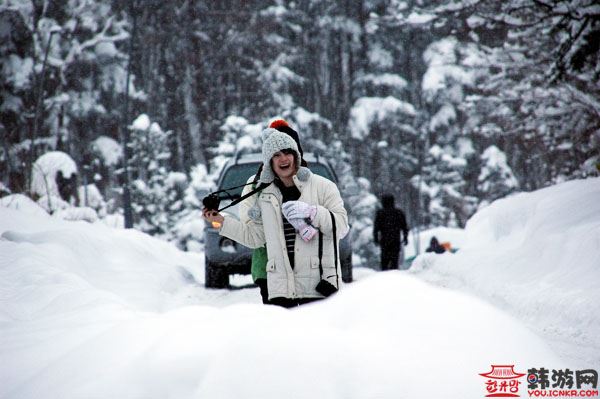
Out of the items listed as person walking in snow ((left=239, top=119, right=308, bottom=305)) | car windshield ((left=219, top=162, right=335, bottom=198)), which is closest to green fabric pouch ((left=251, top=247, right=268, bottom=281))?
person walking in snow ((left=239, top=119, right=308, bottom=305))

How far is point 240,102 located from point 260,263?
35728mm

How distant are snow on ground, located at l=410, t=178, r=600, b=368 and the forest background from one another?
1327cm

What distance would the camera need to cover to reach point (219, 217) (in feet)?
14.8

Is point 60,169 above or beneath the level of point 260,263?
above

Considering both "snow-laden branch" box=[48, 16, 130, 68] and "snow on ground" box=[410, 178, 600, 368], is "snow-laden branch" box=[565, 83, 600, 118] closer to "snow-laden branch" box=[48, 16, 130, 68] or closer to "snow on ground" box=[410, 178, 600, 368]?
"snow on ground" box=[410, 178, 600, 368]

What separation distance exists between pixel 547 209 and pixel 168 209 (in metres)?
19.9

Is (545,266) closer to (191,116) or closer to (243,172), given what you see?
(243,172)

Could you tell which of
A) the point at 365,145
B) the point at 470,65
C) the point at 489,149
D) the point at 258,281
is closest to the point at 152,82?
the point at 365,145

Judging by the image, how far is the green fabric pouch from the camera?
15.6 ft

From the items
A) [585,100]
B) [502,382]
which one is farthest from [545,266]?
[585,100]

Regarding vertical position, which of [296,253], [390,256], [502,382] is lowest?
[390,256]

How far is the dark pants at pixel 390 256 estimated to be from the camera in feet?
42.7

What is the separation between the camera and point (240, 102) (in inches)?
1571

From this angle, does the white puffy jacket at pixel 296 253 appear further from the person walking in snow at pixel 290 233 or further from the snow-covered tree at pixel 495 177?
the snow-covered tree at pixel 495 177
